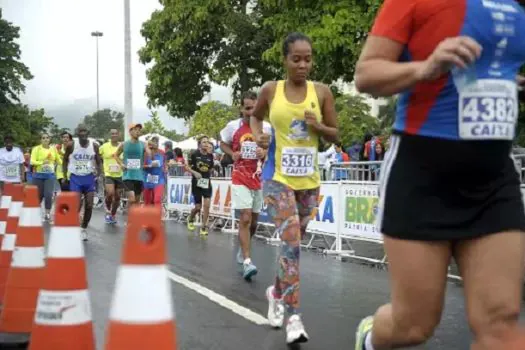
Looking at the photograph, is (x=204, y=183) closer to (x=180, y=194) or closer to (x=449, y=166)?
(x=180, y=194)

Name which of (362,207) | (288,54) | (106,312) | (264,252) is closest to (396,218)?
(288,54)

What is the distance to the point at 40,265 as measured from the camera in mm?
5434

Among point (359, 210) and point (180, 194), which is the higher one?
point (180, 194)

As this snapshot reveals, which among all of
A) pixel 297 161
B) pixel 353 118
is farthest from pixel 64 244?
pixel 353 118

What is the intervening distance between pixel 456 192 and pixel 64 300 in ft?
6.91

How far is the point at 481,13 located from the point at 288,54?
2.81 meters

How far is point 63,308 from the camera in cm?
412

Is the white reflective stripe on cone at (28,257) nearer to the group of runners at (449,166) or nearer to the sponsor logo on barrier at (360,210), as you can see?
the group of runners at (449,166)

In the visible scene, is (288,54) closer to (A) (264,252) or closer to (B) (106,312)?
(B) (106,312)

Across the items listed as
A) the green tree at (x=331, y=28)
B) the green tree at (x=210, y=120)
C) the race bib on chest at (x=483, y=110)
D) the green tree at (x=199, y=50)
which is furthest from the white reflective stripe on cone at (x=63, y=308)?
the green tree at (x=210, y=120)

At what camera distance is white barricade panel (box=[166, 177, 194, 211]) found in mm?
19797

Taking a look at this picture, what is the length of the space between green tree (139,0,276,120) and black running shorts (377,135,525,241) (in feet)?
A: 83.5

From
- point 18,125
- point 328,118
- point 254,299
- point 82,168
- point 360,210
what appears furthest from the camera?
point 18,125

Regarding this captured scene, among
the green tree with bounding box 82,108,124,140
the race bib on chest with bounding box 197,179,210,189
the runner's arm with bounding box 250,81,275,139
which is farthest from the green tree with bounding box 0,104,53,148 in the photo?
the green tree with bounding box 82,108,124,140
